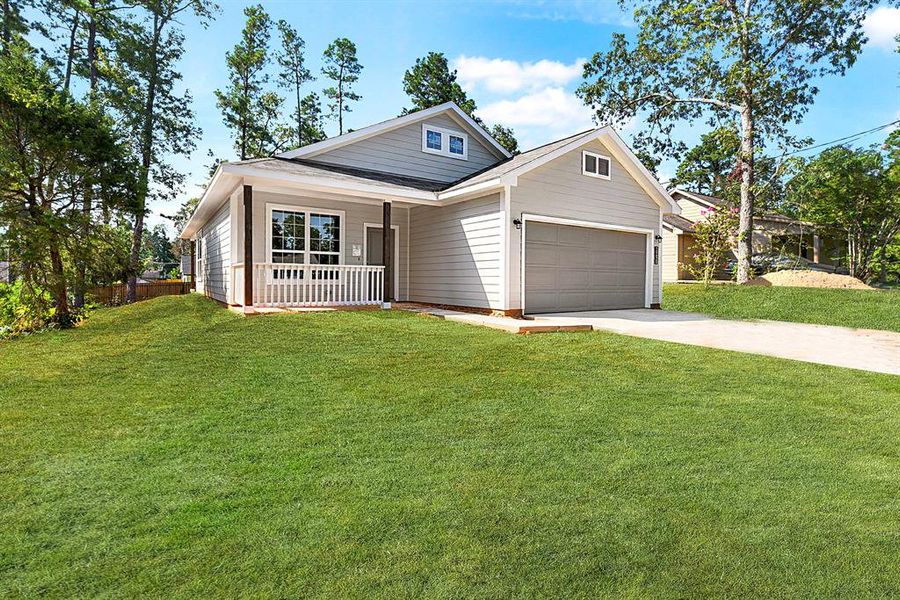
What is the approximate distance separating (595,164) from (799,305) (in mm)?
6332

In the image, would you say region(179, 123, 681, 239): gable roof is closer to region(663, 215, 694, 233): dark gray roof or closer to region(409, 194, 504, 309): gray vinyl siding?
region(409, 194, 504, 309): gray vinyl siding

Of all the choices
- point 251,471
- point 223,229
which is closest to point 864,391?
→ point 251,471

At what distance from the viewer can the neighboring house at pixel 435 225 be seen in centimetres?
950

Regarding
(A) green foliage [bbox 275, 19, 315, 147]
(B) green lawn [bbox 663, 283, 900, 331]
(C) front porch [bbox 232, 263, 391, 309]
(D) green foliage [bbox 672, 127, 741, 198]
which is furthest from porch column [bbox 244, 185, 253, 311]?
(D) green foliage [bbox 672, 127, 741, 198]

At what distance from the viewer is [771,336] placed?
310 inches

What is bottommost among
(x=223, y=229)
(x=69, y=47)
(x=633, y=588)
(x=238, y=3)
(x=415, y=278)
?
(x=633, y=588)

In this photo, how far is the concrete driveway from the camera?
238 inches

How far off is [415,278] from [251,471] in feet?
31.9

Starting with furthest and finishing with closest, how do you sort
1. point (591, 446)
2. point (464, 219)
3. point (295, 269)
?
point (464, 219)
point (295, 269)
point (591, 446)

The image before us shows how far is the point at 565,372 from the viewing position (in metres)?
4.95

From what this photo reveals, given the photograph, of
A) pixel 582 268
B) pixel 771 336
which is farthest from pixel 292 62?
pixel 771 336

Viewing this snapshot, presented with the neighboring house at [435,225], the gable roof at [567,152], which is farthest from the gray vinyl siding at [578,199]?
the gable roof at [567,152]

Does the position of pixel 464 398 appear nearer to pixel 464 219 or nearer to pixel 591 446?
pixel 591 446

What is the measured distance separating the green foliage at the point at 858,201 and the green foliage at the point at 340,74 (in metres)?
21.5
